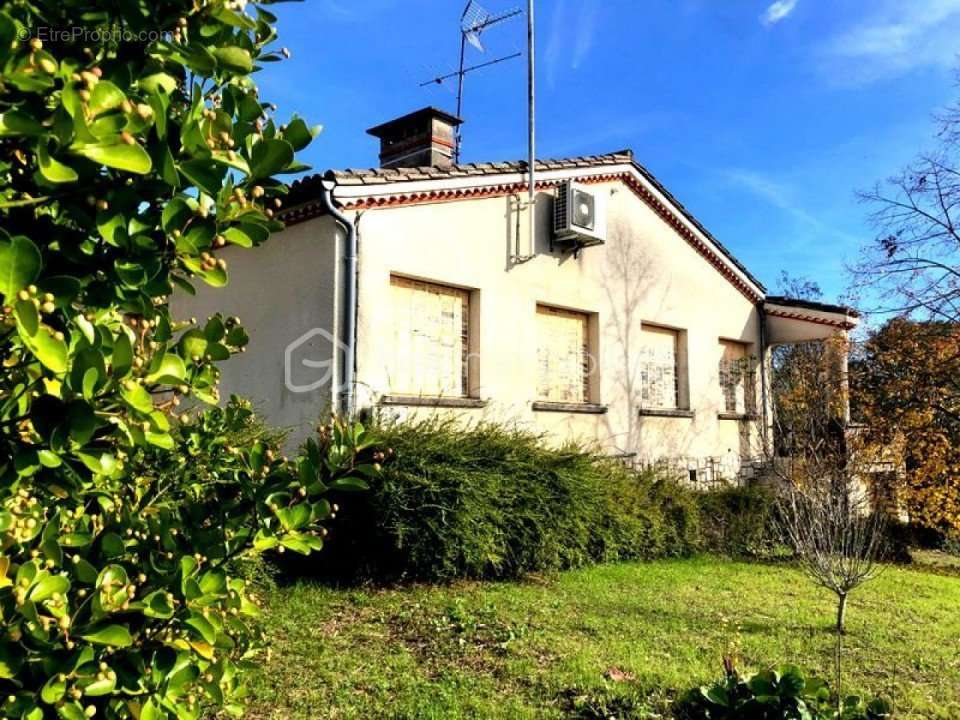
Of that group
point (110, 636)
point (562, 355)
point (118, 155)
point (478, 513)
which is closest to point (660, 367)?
point (562, 355)

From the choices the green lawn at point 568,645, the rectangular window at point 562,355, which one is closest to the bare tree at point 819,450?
the green lawn at point 568,645

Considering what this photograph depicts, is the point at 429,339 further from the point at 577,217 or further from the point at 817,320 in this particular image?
the point at 817,320

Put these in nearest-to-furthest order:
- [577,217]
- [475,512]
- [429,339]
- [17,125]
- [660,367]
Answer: [17,125] → [475,512] → [429,339] → [577,217] → [660,367]

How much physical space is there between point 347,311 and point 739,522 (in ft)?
25.6

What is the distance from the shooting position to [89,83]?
4.33 feet

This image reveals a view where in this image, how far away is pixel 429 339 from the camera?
33.9 feet

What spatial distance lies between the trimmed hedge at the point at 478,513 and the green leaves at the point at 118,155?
6.88 metres

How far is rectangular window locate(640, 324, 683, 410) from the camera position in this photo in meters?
13.8

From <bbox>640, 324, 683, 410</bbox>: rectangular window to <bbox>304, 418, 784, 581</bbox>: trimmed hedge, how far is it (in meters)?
3.44

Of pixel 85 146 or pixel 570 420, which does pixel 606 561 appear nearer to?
pixel 570 420

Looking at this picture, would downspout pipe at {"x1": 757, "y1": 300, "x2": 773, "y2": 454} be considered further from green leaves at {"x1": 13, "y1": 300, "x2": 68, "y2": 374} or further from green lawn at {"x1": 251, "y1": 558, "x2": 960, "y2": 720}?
green leaves at {"x1": 13, "y1": 300, "x2": 68, "y2": 374}

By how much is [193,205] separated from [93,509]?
3.78ft

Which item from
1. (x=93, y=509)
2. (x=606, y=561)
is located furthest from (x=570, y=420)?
(x=93, y=509)

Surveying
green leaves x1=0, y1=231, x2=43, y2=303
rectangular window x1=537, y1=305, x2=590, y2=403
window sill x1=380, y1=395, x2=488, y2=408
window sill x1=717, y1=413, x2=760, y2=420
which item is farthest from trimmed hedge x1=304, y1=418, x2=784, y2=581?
green leaves x1=0, y1=231, x2=43, y2=303
